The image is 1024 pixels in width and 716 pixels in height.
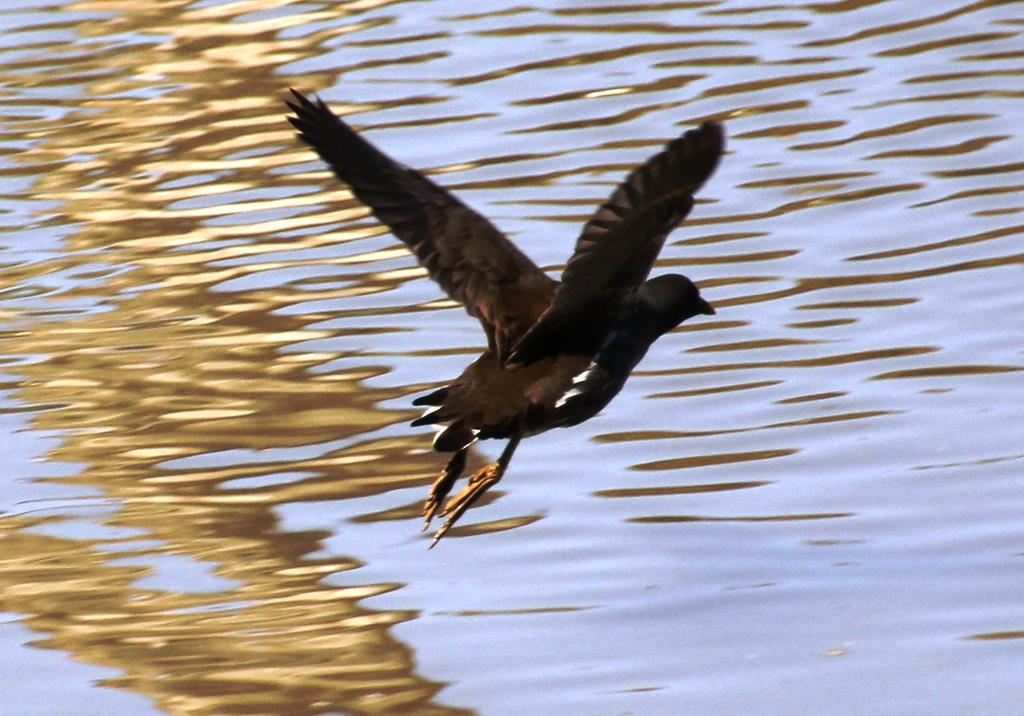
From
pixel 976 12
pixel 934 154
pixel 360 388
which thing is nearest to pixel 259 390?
pixel 360 388

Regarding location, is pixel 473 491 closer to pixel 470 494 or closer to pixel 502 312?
pixel 470 494

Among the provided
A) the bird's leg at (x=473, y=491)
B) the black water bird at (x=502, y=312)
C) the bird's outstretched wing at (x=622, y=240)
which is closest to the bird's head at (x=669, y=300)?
the black water bird at (x=502, y=312)

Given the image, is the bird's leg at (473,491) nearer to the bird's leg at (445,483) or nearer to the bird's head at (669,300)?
the bird's leg at (445,483)

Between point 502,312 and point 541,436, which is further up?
point 502,312

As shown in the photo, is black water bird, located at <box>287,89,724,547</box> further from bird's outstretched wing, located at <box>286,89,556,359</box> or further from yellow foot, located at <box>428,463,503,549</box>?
yellow foot, located at <box>428,463,503,549</box>

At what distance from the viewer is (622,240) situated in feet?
18.0

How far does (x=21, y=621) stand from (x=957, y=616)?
287 centimetres

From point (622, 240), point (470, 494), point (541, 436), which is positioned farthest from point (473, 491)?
point (541, 436)

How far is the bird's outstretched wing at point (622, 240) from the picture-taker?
509cm

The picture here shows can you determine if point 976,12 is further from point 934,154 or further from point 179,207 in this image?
point 179,207

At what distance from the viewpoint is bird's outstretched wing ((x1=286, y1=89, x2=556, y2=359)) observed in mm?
6012

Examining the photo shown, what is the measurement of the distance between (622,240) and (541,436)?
252cm

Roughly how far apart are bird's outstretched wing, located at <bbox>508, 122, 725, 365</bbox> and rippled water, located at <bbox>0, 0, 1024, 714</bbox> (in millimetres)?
960

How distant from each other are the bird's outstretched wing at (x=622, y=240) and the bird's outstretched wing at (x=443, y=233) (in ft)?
0.45
